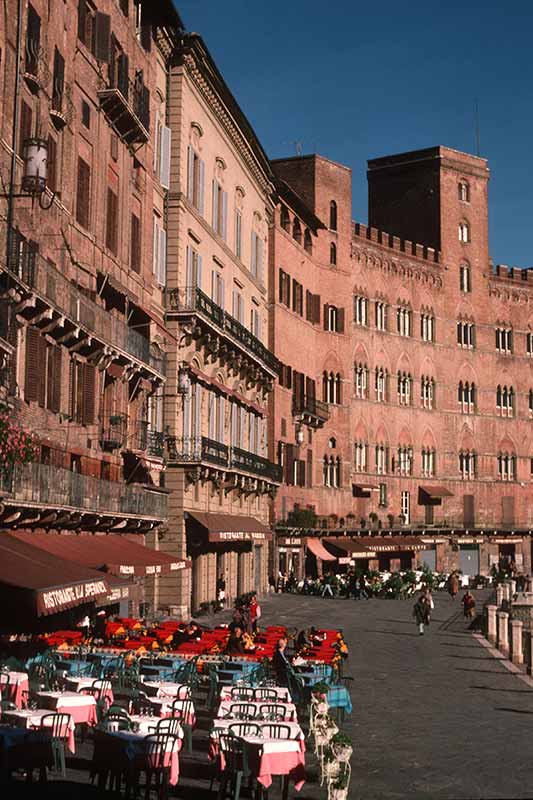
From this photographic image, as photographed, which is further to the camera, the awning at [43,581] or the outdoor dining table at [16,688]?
the outdoor dining table at [16,688]

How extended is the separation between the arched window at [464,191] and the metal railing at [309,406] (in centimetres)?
2442

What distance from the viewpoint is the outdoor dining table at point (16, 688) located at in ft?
57.3

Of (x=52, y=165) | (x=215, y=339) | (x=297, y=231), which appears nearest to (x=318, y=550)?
(x=297, y=231)

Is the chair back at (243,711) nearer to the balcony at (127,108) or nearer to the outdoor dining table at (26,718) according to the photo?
the outdoor dining table at (26,718)

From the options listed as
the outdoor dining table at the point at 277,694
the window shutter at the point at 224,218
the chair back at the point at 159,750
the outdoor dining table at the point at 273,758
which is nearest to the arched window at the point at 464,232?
the window shutter at the point at 224,218

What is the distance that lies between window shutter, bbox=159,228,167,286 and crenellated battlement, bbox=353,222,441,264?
119 ft

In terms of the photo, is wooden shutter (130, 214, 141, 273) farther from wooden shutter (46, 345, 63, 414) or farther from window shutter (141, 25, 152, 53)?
wooden shutter (46, 345, 63, 414)

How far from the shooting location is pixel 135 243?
3631cm

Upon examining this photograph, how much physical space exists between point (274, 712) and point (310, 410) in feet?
163

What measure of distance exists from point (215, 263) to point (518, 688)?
25.2 meters

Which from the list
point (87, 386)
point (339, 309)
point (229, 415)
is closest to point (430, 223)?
point (339, 309)

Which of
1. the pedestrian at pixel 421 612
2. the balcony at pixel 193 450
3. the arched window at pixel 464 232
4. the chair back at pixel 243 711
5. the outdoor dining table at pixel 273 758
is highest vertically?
the arched window at pixel 464 232

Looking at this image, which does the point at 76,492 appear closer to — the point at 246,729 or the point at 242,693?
the point at 242,693

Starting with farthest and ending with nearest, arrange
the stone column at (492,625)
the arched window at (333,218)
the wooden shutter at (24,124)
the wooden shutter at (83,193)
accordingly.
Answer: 1. the arched window at (333,218)
2. the stone column at (492,625)
3. the wooden shutter at (83,193)
4. the wooden shutter at (24,124)
